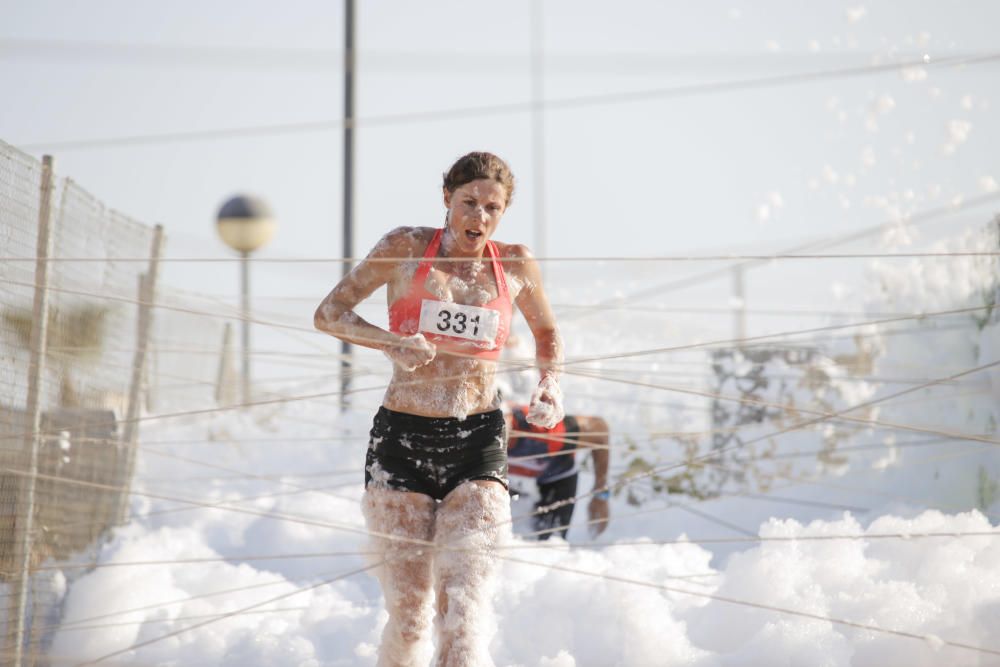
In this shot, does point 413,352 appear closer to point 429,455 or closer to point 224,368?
point 429,455

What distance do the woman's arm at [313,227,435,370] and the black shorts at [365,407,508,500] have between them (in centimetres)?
22

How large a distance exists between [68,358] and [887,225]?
3.57 m

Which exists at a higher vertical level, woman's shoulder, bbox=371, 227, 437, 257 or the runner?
woman's shoulder, bbox=371, 227, 437, 257

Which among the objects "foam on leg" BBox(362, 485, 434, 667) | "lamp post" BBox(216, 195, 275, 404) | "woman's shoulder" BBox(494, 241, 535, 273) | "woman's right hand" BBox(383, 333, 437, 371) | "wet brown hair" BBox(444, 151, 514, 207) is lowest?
"foam on leg" BBox(362, 485, 434, 667)

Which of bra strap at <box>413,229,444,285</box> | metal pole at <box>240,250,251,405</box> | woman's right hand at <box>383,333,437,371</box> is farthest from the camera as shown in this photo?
metal pole at <box>240,250,251,405</box>

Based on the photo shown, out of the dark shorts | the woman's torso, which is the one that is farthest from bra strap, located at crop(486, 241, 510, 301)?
the dark shorts

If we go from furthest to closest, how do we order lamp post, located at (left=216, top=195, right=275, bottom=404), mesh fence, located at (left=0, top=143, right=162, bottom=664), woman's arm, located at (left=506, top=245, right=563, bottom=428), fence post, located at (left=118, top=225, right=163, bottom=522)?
lamp post, located at (left=216, top=195, right=275, bottom=404)
fence post, located at (left=118, top=225, right=163, bottom=522)
mesh fence, located at (left=0, top=143, right=162, bottom=664)
woman's arm, located at (left=506, top=245, right=563, bottom=428)

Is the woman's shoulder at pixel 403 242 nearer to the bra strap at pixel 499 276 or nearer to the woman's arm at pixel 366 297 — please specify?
the woman's arm at pixel 366 297

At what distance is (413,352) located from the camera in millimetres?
3195

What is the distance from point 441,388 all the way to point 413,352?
22 centimetres

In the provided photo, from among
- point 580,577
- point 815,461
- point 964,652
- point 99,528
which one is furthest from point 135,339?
point 964,652

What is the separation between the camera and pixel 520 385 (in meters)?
8.75

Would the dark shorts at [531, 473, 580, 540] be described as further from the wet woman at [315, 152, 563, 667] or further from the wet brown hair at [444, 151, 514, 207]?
the wet brown hair at [444, 151, 514, 207]

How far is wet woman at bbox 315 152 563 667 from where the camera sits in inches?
128
